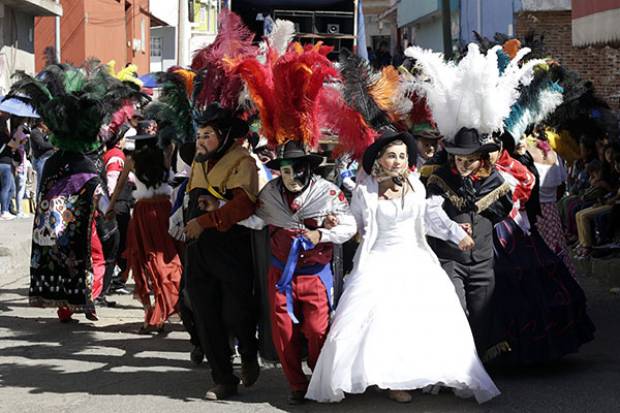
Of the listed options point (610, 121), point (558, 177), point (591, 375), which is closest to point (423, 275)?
point (591, 375)

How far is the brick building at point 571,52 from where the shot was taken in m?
24.5

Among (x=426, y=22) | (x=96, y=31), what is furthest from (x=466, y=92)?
(x=426, y=22)

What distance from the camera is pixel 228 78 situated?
781cm

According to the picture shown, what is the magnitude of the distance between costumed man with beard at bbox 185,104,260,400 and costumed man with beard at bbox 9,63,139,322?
2.75 m

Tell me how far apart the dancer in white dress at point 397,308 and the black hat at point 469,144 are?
407 mm

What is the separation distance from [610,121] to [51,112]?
7047 millimetres

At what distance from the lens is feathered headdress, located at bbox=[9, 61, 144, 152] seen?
33.4 feet

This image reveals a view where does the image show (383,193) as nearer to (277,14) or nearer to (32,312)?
(32,312)

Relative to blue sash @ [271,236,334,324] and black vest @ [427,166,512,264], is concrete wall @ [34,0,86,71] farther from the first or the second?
blue sash @ [271,236,334,324]

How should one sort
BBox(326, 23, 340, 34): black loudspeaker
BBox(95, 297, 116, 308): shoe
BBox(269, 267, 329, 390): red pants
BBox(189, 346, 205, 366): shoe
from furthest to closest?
BBox(326, 23, 340, 34): black loudspeaker < BBox(95, 297, 116, 308): shoe < BBox(189, 346, 205, 366): shoe < BBox(269, 267, 329, 390): red pants

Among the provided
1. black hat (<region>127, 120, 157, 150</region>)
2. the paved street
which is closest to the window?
the paved street

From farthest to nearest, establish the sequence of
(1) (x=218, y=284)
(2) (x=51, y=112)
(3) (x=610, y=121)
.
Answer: (3) (x=610, y=121), (2) (x=51, y=112), (1) (x=218, y=284)

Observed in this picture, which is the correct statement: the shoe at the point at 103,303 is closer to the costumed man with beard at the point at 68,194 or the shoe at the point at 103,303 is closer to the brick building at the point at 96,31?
the costumed man with beard at the point at 68,194

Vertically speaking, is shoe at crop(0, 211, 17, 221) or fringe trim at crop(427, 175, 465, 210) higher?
fringe trim at crop(427, 175, 465, 210)
